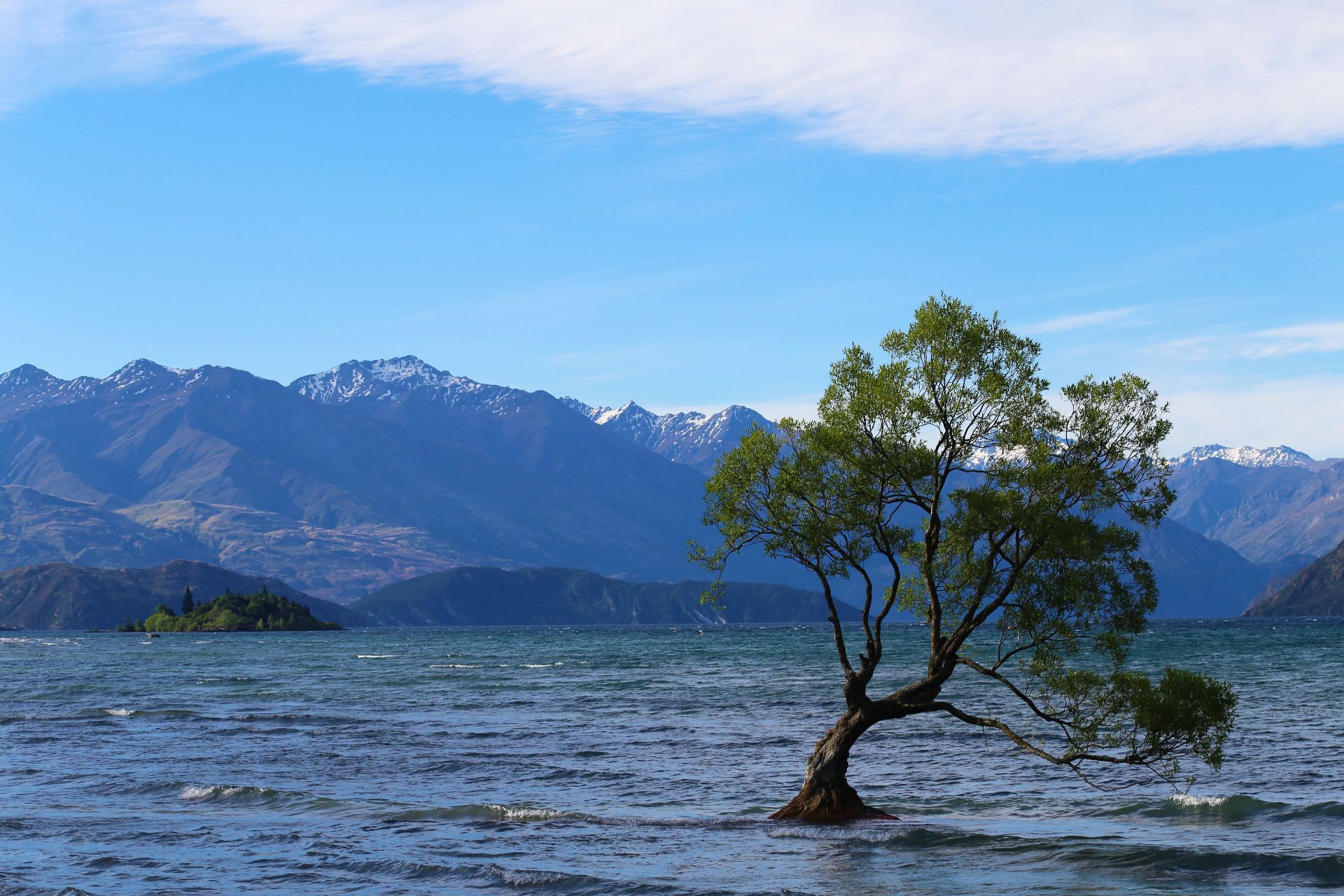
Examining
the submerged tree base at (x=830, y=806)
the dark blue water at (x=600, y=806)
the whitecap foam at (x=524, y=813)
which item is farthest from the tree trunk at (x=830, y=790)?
the whitecap foam at (x=524, y=813)

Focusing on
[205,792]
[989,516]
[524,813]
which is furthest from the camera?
[205,792]

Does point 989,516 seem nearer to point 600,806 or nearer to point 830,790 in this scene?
point 830,790

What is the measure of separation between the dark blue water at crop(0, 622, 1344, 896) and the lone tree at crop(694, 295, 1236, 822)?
155 inches

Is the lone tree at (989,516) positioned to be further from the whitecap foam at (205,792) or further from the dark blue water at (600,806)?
the whitecap foam at (205,792)

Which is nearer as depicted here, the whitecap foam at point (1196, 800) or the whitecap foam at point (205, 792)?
the whitecap foam at point (1196, 800)

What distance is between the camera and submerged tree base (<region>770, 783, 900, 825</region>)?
134ft

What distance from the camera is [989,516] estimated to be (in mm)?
37094

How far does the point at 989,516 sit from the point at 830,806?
11.2 m

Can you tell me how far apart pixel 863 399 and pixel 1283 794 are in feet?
78.9

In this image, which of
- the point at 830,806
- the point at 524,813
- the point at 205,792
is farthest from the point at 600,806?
the point at 205,792

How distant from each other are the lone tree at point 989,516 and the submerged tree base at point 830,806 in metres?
2.11

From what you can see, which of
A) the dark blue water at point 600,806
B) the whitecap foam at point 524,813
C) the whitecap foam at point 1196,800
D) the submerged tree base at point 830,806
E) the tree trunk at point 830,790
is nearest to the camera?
the dark blue water at point 600,806

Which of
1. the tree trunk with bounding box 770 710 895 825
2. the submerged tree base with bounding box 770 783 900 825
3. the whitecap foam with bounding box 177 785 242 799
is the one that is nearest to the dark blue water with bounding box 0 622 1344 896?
the whitecap foam with bounding box 177 785 242 799

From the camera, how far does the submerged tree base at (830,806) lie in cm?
4091
